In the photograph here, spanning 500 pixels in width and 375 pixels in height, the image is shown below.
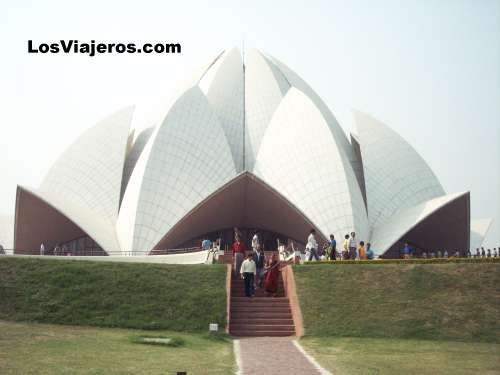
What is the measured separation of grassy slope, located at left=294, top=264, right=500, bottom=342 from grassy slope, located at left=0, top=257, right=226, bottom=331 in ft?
7.02

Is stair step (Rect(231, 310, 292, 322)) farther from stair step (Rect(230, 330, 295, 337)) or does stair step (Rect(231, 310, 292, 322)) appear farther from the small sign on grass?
the small sign on grass

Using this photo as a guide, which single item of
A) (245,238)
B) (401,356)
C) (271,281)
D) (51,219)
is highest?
(51,219)

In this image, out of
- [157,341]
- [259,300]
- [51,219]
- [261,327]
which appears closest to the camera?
[157,341]

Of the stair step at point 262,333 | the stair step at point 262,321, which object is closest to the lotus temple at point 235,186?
the stair step at point 262,321

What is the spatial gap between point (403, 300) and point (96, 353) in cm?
711

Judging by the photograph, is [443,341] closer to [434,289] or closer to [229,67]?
[434,289]

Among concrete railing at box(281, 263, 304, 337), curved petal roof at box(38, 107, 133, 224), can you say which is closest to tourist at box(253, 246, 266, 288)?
concrete railing at box(281, 263, 304, 337)

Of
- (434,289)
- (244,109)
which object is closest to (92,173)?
(244,109)

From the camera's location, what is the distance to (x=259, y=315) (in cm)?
1421

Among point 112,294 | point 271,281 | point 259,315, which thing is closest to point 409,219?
→ point 271,281

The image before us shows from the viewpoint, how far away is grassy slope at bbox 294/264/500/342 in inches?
484

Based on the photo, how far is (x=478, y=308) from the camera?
12977mm

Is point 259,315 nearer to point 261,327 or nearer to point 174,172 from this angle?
point 261,327

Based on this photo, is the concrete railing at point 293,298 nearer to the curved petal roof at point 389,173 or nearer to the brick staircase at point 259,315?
the brick staircase at point 259,315
